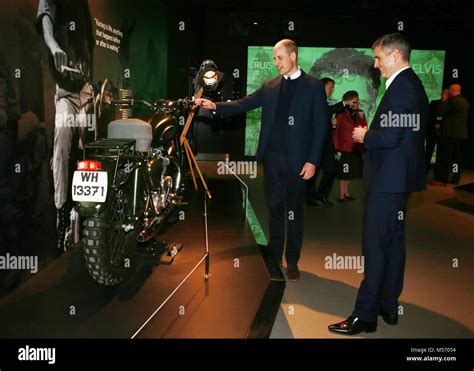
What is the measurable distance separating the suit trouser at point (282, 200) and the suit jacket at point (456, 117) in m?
5.87

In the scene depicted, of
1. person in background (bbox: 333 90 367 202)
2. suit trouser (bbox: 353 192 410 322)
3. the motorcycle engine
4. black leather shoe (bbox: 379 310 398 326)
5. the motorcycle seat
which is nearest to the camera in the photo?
suit trouser (bbox: 353 192 410 322)

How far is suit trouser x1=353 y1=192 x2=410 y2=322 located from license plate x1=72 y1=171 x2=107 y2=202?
1490mm

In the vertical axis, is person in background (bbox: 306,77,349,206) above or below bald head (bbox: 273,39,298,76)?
below

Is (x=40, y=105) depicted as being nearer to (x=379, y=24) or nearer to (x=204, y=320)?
(x=204, y=320)

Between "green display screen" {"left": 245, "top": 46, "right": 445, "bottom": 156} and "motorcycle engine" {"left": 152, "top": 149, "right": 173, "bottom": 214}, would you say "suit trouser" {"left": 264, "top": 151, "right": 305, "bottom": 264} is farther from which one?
"green display screen" {"left": 245, "top": 46, "right": 445, "bottom": 156}

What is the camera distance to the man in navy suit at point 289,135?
380cm

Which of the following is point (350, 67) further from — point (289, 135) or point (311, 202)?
point (289, 135)

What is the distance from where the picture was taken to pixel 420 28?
11367 mm

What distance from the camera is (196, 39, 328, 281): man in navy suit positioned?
380 cm

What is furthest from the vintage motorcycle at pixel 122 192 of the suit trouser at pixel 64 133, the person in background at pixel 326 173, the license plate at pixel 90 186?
the person in background at pixel 326 173

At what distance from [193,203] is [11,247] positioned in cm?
287

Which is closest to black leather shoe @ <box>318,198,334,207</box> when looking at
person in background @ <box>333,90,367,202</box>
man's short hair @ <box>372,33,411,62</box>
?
person in background @ <box>333,90,367,202</box>

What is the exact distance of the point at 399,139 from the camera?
2.82 meters
